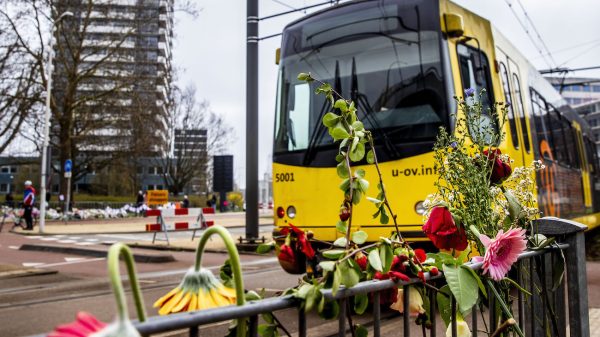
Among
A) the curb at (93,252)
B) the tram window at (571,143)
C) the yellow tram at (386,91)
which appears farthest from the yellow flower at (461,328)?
the tram window at (571,143)

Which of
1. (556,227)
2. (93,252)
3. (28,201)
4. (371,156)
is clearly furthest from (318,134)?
(28,201)

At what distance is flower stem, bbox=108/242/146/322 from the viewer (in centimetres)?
68

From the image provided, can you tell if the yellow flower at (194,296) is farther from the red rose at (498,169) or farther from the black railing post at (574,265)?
the black railing post at (574,265)

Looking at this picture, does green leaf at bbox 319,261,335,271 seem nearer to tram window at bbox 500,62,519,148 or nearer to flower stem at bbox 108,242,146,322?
flower stem at bbox 108,242,146,322

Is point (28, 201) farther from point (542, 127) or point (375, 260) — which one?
point (375, 260)

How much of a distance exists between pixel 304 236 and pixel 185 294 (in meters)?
0.45

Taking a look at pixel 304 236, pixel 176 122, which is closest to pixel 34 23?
pixel 176 122

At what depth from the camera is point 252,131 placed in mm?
11797

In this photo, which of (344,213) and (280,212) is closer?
(344,213)

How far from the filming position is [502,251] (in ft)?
5.04

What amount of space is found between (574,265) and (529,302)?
1.08 feet

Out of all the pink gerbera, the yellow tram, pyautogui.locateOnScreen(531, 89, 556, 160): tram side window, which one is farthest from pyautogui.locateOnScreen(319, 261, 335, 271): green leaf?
pyautogui.locateOnScreen(531, 89, 556, 160): tram side window

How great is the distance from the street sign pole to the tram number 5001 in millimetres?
4880

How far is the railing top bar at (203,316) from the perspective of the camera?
82cm
